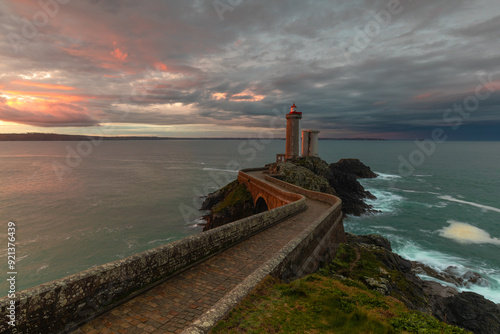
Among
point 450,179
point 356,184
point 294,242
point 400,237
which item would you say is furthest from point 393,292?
point 450,179

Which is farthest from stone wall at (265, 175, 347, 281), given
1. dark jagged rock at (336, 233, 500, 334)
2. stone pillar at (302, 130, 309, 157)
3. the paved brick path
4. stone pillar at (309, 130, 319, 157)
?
stone pillar at (302, 130, 309, 157)

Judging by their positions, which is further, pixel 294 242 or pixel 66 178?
pixel 66 178

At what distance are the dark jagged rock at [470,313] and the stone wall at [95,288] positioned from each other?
49.7 feet

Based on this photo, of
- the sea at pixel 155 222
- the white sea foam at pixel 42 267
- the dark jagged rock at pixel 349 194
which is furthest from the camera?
the dark jagged rock at pixel 349 194

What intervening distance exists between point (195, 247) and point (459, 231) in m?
39.8

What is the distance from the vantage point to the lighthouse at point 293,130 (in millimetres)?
45875

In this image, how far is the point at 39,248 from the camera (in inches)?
1089

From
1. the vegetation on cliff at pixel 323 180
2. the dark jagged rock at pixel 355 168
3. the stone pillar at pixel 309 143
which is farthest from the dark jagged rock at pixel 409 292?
the dark jagged rock at pixel 355 168

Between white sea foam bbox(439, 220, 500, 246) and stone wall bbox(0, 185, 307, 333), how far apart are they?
36251mm

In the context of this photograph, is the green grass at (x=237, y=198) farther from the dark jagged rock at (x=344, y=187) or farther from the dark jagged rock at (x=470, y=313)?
the dark jagged rock at (x=470, y=313)

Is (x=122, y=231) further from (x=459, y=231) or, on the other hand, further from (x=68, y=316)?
(x=459, y=231)

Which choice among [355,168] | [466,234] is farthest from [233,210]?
[355,168]

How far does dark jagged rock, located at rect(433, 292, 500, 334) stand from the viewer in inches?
A: 563

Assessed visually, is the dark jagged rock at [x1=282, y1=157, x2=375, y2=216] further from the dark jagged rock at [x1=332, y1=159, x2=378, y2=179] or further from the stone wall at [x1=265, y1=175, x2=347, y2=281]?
the stone wall at [x1=265, y1=175, x2=347, y2=281]
